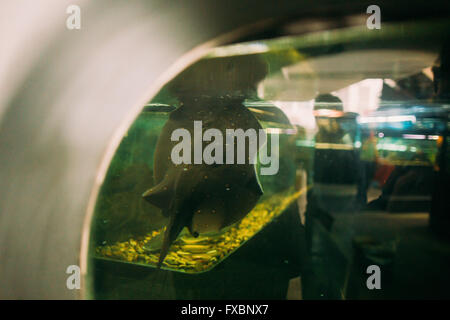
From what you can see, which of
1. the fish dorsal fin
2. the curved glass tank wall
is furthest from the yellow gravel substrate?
the fish dorsal fin

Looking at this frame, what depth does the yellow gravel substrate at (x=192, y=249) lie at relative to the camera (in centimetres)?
134

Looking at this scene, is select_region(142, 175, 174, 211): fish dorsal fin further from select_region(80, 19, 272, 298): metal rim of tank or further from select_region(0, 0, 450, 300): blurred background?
select_region(80, 19, 272, 298): metal rim of tank

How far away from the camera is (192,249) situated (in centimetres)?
140

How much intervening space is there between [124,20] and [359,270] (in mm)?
1316

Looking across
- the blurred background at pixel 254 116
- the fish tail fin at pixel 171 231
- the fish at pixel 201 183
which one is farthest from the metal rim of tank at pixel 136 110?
the fish tail fin at pixel 171 231

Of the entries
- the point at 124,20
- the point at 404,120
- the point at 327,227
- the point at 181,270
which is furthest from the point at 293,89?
the point at 181,270

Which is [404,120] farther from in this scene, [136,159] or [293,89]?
[136,159]

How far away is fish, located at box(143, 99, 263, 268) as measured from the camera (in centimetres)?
124

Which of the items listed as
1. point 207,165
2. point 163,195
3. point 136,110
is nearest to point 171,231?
point 163,195

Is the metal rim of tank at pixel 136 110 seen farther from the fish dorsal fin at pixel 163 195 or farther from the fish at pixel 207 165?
the fish dorsal fin at pixel 163 195

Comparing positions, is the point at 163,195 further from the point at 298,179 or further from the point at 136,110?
the point at 298,179

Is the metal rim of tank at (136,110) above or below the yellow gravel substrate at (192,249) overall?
above

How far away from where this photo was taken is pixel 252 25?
1134 mm

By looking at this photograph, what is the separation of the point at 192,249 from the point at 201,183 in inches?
13.5
